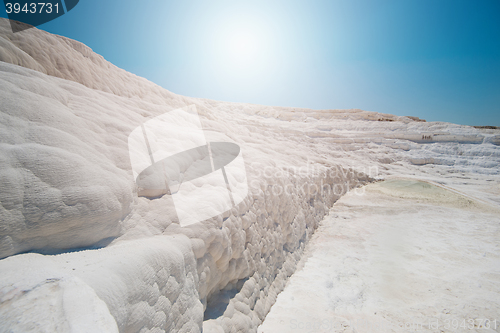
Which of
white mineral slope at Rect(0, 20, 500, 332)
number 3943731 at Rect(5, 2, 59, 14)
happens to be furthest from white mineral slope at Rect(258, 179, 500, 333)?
number 3943731 at Rect(5, 2, 59, 14)

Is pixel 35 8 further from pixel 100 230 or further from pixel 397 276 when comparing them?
pixel 397 276

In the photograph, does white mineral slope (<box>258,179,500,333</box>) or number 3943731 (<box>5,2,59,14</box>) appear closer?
white mineral slope (<box>258,179,500,333</box>)

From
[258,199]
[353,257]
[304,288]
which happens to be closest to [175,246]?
[258,199]

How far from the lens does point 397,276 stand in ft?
10.3

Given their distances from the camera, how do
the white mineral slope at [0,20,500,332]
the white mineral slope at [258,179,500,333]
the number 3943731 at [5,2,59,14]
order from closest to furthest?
1. the white mineral slope at [0,20,500,332]
2. the white mineral slope at [258,179,500,333]
3. the number 3943731 at [5,2,59,14]

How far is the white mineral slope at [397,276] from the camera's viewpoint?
237cm

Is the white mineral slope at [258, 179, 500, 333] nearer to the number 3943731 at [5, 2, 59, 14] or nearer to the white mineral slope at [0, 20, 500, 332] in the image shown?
the white mineral slope at [0, 20, 500, 332]

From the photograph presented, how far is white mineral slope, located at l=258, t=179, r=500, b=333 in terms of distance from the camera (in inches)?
93.1

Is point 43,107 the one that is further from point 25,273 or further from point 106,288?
point 106,288

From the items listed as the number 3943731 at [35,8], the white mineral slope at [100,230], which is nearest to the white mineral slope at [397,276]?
the white mineral slope at [100,230]

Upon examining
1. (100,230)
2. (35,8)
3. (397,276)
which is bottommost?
(397,276)

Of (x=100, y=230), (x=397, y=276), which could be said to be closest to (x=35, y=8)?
(x=100, y=230)

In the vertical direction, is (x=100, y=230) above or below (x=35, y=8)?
below

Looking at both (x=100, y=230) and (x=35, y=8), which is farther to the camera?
(x=35, y=8)
